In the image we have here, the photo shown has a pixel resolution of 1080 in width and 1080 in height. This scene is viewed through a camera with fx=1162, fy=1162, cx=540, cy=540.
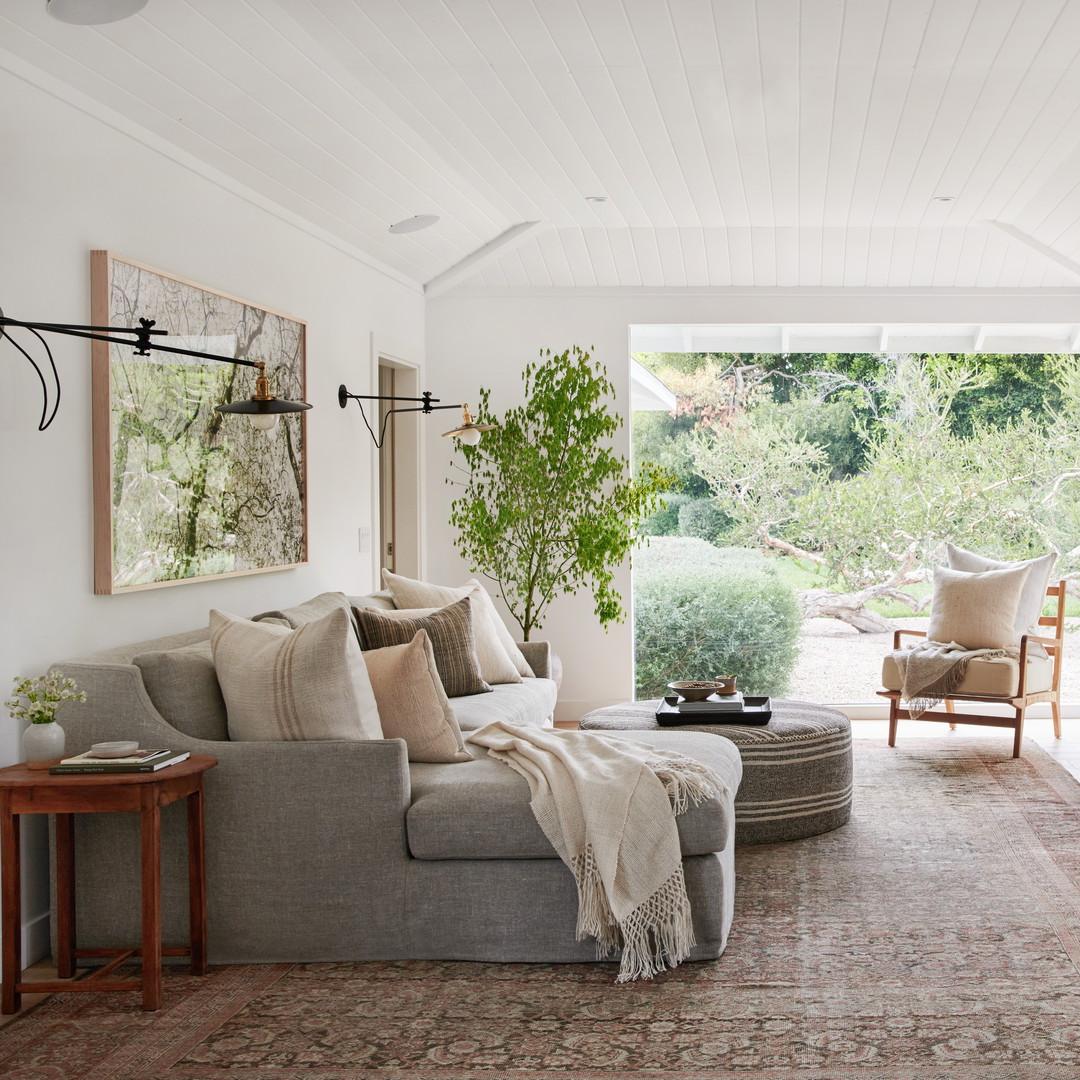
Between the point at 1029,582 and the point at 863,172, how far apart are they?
8.20 feet

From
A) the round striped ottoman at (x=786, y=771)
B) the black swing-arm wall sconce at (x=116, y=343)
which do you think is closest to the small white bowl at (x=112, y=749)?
the black swing-arm wall sconce at (x=116, y=343)

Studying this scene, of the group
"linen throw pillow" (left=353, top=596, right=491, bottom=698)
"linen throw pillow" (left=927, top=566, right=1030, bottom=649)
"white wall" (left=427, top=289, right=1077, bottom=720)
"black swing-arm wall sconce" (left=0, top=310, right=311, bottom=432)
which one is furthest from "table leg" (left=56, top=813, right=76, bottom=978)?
"linen throw pillow" (left=927, top=566, right=1030, bottom=649)

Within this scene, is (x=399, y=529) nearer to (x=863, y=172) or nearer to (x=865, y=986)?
(x=863, y=172)

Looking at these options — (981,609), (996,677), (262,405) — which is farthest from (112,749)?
(981,609)

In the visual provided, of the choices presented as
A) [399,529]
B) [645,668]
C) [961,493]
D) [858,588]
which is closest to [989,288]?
[961,493]

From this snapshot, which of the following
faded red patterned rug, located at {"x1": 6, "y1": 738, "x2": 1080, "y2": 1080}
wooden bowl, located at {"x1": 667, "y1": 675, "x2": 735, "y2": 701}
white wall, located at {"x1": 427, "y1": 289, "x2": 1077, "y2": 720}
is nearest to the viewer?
faded red patterned rug, located at {"x1": 6, "y1": 738, "x2": 1080, "y2": 1080}

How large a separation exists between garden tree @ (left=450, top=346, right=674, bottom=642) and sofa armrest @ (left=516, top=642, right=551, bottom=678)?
63 centimetres

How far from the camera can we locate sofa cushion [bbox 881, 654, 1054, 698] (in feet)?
18.8

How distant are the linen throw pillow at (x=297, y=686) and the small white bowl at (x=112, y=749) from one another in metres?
0.37

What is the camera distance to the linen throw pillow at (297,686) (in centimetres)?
320

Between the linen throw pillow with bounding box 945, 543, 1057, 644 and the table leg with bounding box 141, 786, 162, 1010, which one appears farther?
the linen throw pillow with bounding box 945, 543, 1057, 644

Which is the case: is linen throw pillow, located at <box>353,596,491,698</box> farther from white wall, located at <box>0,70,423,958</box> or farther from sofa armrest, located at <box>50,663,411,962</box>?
sofa armrest, located at <box>50,663,411,962</box>

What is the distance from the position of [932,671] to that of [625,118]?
319 centimetres

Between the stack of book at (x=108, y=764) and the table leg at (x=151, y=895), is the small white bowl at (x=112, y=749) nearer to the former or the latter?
the stack of book at (x=108, y=764)
